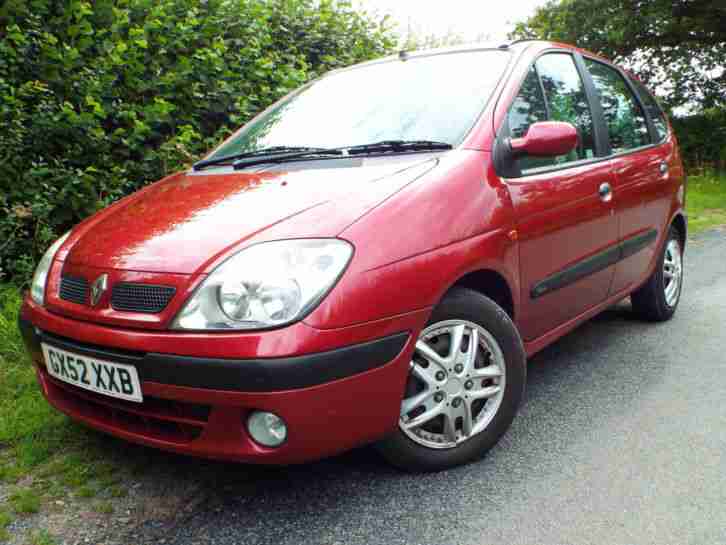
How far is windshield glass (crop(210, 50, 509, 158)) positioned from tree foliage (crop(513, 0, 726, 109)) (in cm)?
1312

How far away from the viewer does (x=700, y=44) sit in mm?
14797

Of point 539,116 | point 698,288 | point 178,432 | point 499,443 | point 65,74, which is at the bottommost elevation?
point 698,288

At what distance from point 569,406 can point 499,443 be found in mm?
501

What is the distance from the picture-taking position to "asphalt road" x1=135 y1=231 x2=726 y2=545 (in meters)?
2.03

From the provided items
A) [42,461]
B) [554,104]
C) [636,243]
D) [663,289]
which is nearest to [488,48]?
[554,104]

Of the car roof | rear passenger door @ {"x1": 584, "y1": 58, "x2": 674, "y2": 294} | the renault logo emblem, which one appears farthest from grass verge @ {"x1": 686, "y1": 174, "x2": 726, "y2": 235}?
the renault logo emblem

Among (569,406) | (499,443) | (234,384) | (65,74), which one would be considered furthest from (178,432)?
(65,74)

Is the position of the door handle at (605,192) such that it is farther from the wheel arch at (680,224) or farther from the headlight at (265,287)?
the headlight at (265,287)

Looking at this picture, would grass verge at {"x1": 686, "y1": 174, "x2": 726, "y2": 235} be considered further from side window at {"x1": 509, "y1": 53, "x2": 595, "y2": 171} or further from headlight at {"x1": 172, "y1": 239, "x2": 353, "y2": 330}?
headlight at {"x1": 172, "y1": 239, "x2": 353, "y2": 330}

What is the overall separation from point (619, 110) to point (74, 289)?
295 cm

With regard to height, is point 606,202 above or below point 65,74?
below

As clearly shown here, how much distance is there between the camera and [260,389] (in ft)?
6.15

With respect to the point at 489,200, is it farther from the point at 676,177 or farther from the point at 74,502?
the point at 676,177

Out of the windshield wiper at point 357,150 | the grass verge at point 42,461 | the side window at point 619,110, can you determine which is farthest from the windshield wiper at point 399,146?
the grass verge at point 42,461
